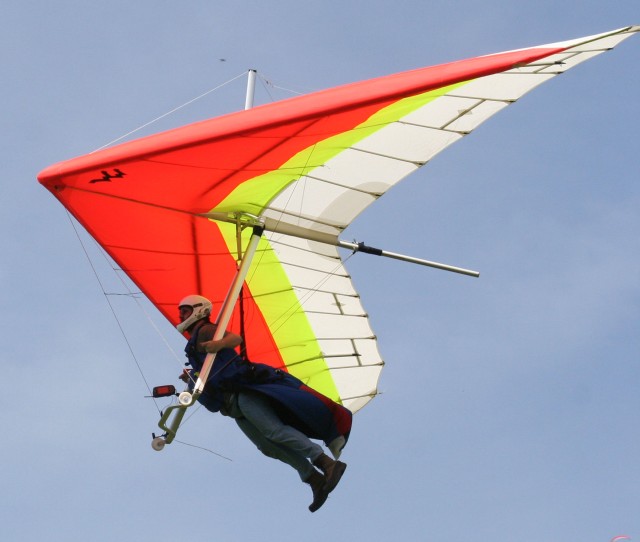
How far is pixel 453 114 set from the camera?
12.4 meters

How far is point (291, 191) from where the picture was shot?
41.9ft

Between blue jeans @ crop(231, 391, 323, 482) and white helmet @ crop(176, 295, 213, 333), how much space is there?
74cm

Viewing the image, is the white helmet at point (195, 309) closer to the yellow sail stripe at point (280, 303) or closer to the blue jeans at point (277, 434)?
the blue jeans at point (277, 434)

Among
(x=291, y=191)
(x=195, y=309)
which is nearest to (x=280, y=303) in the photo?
(x=291, y=191)

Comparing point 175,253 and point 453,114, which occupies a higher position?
point 453,114

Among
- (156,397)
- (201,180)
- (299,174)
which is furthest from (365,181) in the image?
(156,397)

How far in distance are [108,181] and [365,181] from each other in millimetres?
2403

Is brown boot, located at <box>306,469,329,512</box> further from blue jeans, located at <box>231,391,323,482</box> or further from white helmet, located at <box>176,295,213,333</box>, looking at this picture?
white helmet, located at <box>176,295,213,333</box>

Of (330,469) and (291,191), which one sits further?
(291,191)

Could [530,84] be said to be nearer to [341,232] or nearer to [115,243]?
[341,232]

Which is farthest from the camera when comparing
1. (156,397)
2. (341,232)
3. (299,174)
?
(341,232)

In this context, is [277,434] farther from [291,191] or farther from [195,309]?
[291,191]

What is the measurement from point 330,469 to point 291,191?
2483 mm

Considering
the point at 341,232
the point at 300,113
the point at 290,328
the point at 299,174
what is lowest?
the point at 290,328
